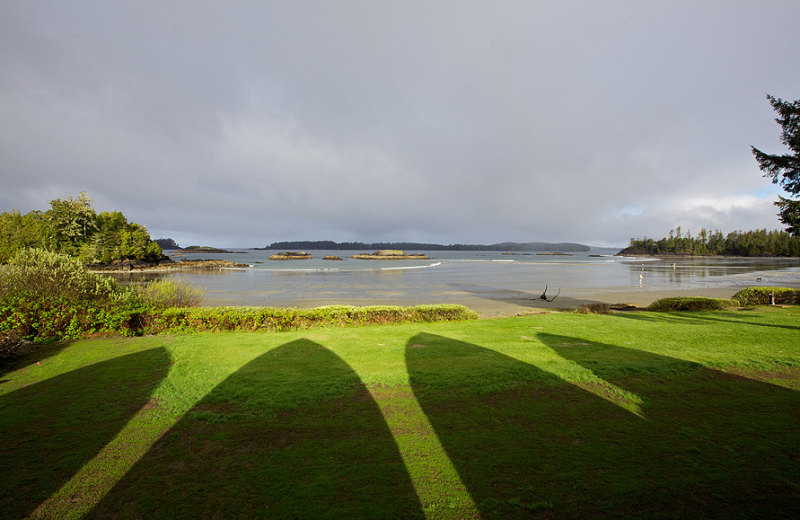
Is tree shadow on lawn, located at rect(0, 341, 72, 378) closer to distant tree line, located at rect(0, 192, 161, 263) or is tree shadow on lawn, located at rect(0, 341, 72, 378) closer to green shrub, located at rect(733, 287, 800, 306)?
green shrub, located at rect(733, 287, 800, 306)

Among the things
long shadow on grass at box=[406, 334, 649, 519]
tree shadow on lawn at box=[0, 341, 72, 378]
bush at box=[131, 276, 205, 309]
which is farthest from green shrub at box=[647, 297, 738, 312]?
tree shadow on lawn at box=[0, 341, 72, 378]

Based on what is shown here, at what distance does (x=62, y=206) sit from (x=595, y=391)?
66777 mm

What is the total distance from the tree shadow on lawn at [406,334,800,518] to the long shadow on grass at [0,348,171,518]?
10.9 ft

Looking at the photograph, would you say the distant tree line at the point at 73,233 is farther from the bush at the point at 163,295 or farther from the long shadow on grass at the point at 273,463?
the long shadow on grass at the point at 273,463

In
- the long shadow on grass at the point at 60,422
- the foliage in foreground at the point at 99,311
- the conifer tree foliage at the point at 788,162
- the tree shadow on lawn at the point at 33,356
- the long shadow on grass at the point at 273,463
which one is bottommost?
the long shadow on grass at the point at 273,463

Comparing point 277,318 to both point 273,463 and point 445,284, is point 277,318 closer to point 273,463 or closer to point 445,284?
point 273,463

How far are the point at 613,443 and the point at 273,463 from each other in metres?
3.20

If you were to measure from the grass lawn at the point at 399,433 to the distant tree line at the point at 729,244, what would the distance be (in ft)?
537

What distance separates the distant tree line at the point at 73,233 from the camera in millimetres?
45094

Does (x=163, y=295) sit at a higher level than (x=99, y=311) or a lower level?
higher

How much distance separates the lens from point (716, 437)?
3.56 meters

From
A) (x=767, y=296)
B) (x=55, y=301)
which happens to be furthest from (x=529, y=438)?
(x=767, y=296)

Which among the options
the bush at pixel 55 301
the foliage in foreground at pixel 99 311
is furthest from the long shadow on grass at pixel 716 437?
the bush at pixel 55 301

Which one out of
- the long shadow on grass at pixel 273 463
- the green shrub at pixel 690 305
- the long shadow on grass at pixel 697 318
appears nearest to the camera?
the long shadow on grass at pixel 273 463
